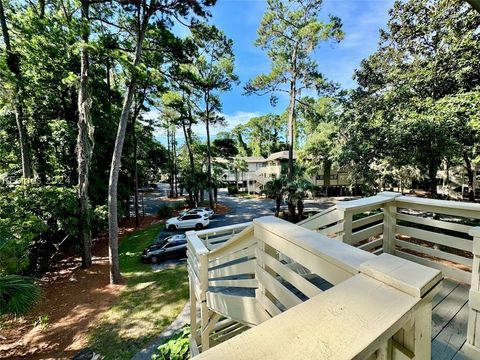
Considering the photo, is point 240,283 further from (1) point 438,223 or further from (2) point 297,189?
(2) point 297,189

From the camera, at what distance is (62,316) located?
6883mm

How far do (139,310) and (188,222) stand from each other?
9082mm

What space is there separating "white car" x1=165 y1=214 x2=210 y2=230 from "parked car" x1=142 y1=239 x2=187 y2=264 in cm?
480

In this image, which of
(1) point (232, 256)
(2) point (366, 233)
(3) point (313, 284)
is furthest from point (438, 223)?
(1) point (232, 256)

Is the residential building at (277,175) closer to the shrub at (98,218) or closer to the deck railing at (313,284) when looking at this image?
the shrub at (98,218)

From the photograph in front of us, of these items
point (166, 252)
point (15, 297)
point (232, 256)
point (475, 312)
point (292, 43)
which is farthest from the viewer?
point (292, 43)

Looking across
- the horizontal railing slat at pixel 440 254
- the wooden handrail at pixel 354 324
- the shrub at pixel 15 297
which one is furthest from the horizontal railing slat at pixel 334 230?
the shrub at pixel 15 297

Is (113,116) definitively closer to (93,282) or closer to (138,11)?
(138,11)

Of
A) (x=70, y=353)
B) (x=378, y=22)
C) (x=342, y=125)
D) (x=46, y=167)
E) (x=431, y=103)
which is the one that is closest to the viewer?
(x=70, y=353)

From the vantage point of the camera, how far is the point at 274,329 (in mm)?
664

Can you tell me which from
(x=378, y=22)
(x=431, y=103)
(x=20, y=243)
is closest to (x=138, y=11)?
(x=20, y=243)

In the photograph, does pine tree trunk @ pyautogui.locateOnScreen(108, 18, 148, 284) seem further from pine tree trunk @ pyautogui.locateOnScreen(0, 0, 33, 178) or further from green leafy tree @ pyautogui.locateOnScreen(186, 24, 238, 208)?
green leafy tree @ pyautogui.locateOnScreen(186, 24, 238, 208)

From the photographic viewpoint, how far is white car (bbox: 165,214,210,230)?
15891 millimetres

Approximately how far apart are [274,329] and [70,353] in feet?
24.4
